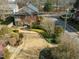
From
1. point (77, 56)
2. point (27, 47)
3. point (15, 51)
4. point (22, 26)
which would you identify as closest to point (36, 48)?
point (27, 47)

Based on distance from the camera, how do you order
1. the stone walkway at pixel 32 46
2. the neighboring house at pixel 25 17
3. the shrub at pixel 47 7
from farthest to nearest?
the shrub at pixel 47 7
the neighboring house at pixel 25 17
the stone walkway at pixel 32 46

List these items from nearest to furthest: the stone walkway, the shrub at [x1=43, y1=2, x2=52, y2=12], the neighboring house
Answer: the stone walkway, the neighboring house, the shrub at [x1=43, y1=2, x2=52, y2=12]

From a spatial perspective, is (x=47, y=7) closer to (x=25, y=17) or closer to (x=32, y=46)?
(x=25, y=17)

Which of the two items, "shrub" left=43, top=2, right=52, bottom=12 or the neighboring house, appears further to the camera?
"shrub" left=43, top=2, right=52, bottom=12

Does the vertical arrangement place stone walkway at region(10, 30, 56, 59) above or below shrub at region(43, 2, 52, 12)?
above

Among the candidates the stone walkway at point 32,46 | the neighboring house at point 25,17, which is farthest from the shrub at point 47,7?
the stone walkway at point 32,46

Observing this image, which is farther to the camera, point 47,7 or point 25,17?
point 47,7

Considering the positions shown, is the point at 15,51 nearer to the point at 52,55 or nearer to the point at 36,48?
the point at 36,48

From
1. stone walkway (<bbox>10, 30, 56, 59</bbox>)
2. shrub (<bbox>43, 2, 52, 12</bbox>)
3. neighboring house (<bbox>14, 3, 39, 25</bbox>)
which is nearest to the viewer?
stone walkway (<bbox>10, 30, 56, 59</bbox>)

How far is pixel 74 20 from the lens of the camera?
43062 millimetres

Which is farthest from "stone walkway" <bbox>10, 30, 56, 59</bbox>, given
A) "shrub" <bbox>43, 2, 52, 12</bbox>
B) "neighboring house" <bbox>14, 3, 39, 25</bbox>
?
"shrub" <bbox>43, 2, 52, 12</bbox>

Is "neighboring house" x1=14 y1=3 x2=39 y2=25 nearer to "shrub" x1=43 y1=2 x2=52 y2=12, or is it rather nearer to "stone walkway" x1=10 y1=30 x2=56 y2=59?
"stone walkway" x1=10 y1=30 x2=56 y2=59

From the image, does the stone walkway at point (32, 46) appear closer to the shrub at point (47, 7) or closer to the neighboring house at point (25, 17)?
the neighboring house at point (25, 17)

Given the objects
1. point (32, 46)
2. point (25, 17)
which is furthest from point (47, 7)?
point (32, 46)
